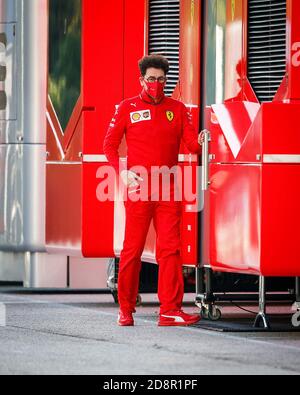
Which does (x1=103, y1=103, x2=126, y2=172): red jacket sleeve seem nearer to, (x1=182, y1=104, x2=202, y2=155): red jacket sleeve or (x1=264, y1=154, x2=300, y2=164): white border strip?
(x1=182, y1=104, x2=202, y2=155): red jacket sleeve

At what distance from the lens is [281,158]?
34.2 ft

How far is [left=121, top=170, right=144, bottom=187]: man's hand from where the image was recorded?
1093 centimetres

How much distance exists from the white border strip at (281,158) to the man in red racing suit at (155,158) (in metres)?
0.81

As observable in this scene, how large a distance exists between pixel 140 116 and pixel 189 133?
0.36m

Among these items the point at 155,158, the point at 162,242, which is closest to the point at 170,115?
the point at 155,158

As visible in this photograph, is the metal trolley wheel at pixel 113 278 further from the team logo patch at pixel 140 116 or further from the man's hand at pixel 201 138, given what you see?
the team logo patch at pixel 140 116

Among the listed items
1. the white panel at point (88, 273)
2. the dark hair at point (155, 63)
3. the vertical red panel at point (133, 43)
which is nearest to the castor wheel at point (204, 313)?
the dark hair at point (155, 63)

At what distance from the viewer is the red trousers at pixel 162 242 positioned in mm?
11039

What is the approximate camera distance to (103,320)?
11.8 metres

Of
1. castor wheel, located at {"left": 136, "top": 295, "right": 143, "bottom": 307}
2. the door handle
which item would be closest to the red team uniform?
the door handle

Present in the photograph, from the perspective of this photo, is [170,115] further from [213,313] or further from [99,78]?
[99,78]

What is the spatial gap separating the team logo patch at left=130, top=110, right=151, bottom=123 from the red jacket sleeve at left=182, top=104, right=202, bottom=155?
0.24 meters

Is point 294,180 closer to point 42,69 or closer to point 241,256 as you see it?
point 241,256
